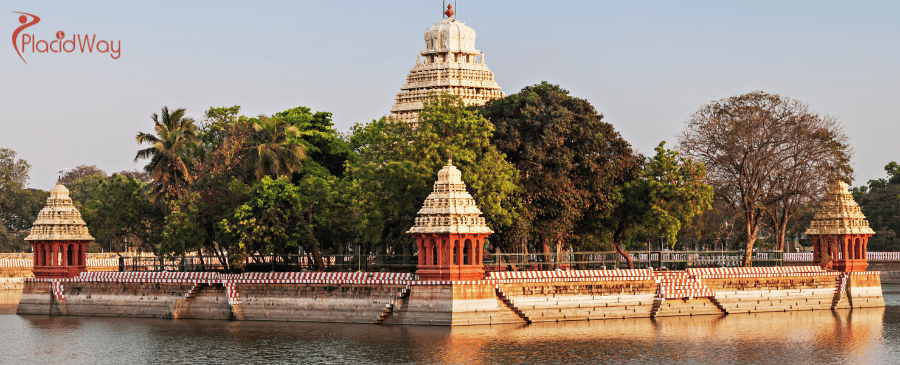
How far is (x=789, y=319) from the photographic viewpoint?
53.9 meters

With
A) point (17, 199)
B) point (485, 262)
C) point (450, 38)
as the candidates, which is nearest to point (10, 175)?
point (17, 199)

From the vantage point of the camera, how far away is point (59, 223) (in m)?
58.3

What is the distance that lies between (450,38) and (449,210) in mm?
32458

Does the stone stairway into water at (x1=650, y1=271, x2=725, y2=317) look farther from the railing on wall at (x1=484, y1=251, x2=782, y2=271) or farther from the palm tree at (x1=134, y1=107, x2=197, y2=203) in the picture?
the palm tree at (x1=134, y1=107, x2=197, y2=203)

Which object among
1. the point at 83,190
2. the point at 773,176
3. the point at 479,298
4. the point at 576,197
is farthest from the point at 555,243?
the point at 83,190

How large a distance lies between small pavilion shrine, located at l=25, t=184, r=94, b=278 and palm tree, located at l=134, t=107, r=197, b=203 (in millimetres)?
4097

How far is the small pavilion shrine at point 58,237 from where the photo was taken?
5822 centimetres

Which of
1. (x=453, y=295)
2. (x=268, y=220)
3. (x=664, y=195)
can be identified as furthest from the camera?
(x=664, y=195)

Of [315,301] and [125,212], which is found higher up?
[125,212]

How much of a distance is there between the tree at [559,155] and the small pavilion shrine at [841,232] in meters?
11.5

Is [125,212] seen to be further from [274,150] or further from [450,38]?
[450,38]

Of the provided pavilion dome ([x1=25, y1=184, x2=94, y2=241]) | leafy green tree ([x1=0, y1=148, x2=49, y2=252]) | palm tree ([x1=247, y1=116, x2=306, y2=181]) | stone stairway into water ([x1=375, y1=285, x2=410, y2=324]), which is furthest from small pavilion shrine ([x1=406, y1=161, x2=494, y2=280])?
leafy green tree ([x1=0, y1=148, x2=49, y2=252])

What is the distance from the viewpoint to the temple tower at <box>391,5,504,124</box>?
247 ft

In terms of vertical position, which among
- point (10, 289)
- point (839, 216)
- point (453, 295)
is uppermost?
point (839, 216)
